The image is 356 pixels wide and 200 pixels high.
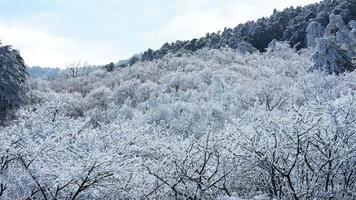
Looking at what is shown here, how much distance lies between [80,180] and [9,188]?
7.67 ft

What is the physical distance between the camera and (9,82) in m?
35.3

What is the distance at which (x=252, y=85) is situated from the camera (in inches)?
1918

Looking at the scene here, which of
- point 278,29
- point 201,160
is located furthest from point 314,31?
point 201,160

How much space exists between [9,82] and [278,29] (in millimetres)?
57549

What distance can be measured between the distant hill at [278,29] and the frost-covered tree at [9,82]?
48090 millimetres

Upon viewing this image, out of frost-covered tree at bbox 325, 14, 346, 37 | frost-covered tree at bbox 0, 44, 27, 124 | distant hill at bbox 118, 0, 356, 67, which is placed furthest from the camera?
distant hill at bbox 118, 0, 356, 67

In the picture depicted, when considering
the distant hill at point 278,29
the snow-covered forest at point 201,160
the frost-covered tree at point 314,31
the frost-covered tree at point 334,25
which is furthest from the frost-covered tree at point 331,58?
the distant hill at point 278,29

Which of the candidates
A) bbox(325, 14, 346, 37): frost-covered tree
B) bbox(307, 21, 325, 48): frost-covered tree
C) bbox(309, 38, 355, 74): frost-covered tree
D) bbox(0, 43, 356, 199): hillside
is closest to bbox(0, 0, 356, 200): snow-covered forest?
bbox(0, 43, 356, 199): hillside

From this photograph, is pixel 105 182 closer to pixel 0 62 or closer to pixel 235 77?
pixel 0 62

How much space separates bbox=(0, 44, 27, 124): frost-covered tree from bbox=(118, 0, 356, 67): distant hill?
48090mm

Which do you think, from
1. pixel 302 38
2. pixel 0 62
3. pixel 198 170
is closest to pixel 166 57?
pixel 302 38

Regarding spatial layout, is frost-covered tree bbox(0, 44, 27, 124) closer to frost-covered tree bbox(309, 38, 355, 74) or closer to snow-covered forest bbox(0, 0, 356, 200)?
snow-covered forest bbox(0, 0, 356, 200)

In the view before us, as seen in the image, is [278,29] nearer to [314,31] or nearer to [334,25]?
[314,31]

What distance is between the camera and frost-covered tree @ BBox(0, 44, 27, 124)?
34688 millimetres
